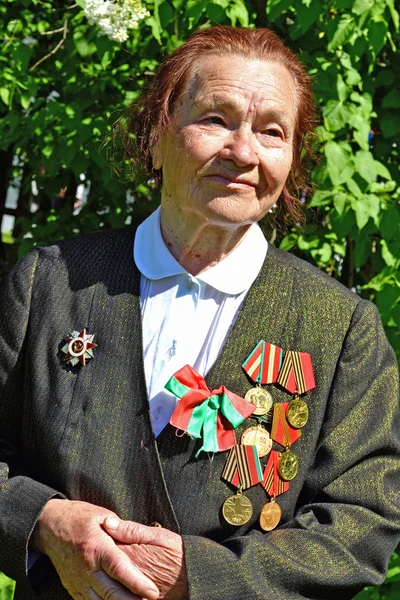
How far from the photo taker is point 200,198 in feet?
6.77

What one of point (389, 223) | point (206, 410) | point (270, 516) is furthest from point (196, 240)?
point (389, 223)

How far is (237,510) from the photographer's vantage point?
6.54 ft

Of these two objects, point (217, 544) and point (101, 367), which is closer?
point (217, 544)

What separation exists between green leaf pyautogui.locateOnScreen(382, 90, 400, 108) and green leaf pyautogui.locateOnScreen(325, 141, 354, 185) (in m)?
0.23

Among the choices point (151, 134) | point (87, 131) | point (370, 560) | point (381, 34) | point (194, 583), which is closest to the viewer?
point (194, 583)

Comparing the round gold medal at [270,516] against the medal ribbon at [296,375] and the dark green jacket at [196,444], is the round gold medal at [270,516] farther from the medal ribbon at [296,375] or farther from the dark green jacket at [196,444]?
the medal ribbon at [296,375]

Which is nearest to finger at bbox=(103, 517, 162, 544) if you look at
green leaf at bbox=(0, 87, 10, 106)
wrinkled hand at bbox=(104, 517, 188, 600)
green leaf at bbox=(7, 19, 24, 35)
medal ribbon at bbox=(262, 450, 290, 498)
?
wrinkled hand at bbox=(104, 517, 188, 600)

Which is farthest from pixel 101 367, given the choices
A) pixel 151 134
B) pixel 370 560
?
pixel 370 560

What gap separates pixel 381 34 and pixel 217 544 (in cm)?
174

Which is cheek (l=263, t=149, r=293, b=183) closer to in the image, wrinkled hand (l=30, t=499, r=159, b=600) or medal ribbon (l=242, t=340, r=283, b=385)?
medal ribbon (l=242, t=340, r=283, b=385)

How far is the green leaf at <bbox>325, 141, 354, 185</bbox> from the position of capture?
3020 mm

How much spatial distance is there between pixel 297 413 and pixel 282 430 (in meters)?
0.05

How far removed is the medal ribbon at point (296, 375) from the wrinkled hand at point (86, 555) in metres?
0.47

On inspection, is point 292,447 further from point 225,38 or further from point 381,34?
point 381,34
